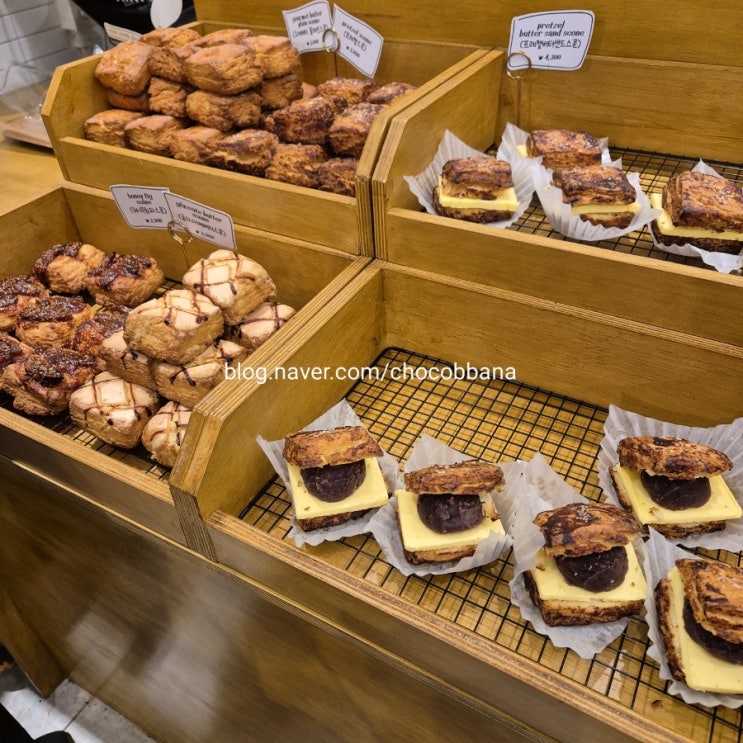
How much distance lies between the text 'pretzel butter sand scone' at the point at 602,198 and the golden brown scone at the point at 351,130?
72 cm

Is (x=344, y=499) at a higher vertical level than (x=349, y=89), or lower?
lower

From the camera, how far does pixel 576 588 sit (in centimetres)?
134

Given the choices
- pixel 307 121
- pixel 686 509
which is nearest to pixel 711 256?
pixel 686 509

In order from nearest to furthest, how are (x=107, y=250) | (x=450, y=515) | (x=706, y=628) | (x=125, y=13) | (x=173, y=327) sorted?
(x=706, y=628) → (x=450, y=515) → (x=173, y=327) → (x=107, y=250) → (x=125, y=13)

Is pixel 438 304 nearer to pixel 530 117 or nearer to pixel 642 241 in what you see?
pixel 642 241

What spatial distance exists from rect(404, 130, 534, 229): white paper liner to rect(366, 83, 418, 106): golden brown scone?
344 millimetres

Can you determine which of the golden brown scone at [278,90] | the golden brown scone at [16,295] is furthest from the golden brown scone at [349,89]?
the golden brown scone at [16,295]

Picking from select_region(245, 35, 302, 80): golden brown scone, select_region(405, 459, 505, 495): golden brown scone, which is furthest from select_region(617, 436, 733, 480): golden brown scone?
select_region(245, 35, 302, 80): golden brown scone

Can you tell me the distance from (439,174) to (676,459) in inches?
47.8

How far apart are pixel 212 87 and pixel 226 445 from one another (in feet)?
5.24

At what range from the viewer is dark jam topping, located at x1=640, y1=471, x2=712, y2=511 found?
1477 millimetres

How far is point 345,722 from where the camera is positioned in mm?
1733

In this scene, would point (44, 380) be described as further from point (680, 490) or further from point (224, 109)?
point (680, 490)

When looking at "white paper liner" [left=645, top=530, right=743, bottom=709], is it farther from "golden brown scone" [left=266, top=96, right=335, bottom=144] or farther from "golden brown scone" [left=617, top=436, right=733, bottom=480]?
"golden brown scone" [left=266, top=96, right=335, bottom=144]
